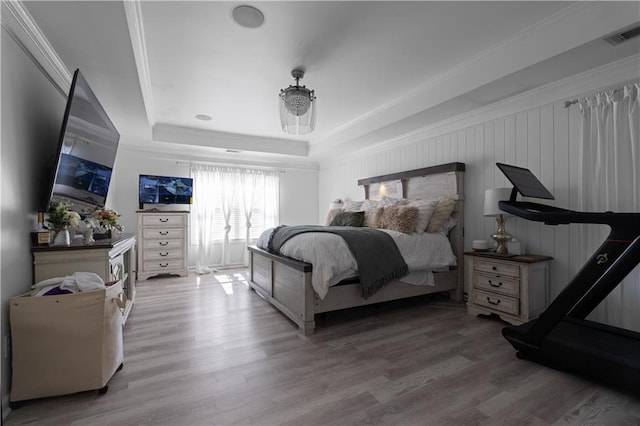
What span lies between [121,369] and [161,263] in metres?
3.13

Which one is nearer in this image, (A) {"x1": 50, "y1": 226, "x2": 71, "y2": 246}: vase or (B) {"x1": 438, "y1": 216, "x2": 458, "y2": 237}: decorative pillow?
(A) {"x1": 50, "y1": 226, "x2": 71, "y2": 246}: vase

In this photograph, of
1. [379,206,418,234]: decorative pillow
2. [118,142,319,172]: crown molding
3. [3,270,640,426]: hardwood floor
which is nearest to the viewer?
[3,270,640,426]: hardwood floor

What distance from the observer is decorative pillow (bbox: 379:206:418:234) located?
132 inches

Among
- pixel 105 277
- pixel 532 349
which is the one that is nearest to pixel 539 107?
pixel 532 349

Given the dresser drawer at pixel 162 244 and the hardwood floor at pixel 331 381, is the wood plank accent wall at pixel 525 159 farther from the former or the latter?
the dresser drawer at pixel 162 244

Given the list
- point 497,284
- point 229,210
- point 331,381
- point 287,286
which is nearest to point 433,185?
point 497,284

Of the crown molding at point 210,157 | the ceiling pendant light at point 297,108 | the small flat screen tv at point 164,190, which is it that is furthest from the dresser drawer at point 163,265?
the ceiling pendant light at point 297,108

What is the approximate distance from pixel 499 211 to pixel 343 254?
1.64 m

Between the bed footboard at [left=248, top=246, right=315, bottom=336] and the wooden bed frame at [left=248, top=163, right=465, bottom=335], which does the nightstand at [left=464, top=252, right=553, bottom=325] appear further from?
the bed footboard at [left=248, top=246, right=315, bottom=336]

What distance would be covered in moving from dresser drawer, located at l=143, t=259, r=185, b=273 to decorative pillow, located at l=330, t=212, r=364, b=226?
2.81 m

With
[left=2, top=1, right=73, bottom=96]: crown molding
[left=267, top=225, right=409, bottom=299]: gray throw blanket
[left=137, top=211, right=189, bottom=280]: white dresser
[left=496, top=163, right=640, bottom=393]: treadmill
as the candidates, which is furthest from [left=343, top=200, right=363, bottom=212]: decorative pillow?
[left=2, top=1, right=73, bottom=96]: crown molding

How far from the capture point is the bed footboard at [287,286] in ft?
8.36

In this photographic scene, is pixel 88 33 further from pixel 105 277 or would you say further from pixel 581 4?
pixel 581 4

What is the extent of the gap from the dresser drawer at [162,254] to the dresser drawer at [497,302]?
4490mm
